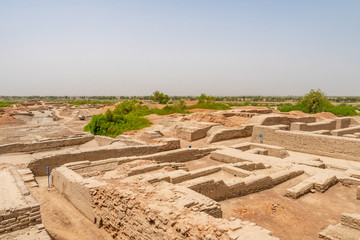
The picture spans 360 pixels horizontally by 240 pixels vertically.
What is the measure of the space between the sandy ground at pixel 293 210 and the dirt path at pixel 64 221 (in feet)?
11.5

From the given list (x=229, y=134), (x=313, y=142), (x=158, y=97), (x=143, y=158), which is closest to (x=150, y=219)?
(x=143, y=158)

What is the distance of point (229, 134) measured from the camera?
16.5m

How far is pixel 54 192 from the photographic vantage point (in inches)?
322

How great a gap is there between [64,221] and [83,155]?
4.37m

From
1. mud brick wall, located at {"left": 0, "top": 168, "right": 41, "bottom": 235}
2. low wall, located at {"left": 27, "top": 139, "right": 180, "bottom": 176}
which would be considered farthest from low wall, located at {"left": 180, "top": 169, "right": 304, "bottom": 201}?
low wall, located at {"left": 27, "top": 139, "right": 180, "bottom": 176}

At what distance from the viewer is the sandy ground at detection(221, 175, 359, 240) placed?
577 cm

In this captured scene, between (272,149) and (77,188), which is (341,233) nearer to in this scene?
(77,188)

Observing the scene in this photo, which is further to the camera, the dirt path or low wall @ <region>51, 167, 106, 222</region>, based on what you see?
low wall @ <region>51, 167, 106, 222</region>

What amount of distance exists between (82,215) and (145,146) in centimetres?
554

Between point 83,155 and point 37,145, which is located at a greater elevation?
point 83,155

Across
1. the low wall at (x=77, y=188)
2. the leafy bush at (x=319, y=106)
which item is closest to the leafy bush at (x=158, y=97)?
the leafy bush at (x=319, y=106)

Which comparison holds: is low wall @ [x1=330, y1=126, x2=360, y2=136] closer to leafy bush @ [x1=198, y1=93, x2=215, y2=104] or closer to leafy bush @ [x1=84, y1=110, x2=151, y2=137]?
leafy bush @ [x1=84, y1=110, x2=151, y2=137]

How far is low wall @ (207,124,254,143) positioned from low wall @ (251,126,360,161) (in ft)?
6.47

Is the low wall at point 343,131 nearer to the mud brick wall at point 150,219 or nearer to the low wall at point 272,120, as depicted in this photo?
the low wall at point 272,120
